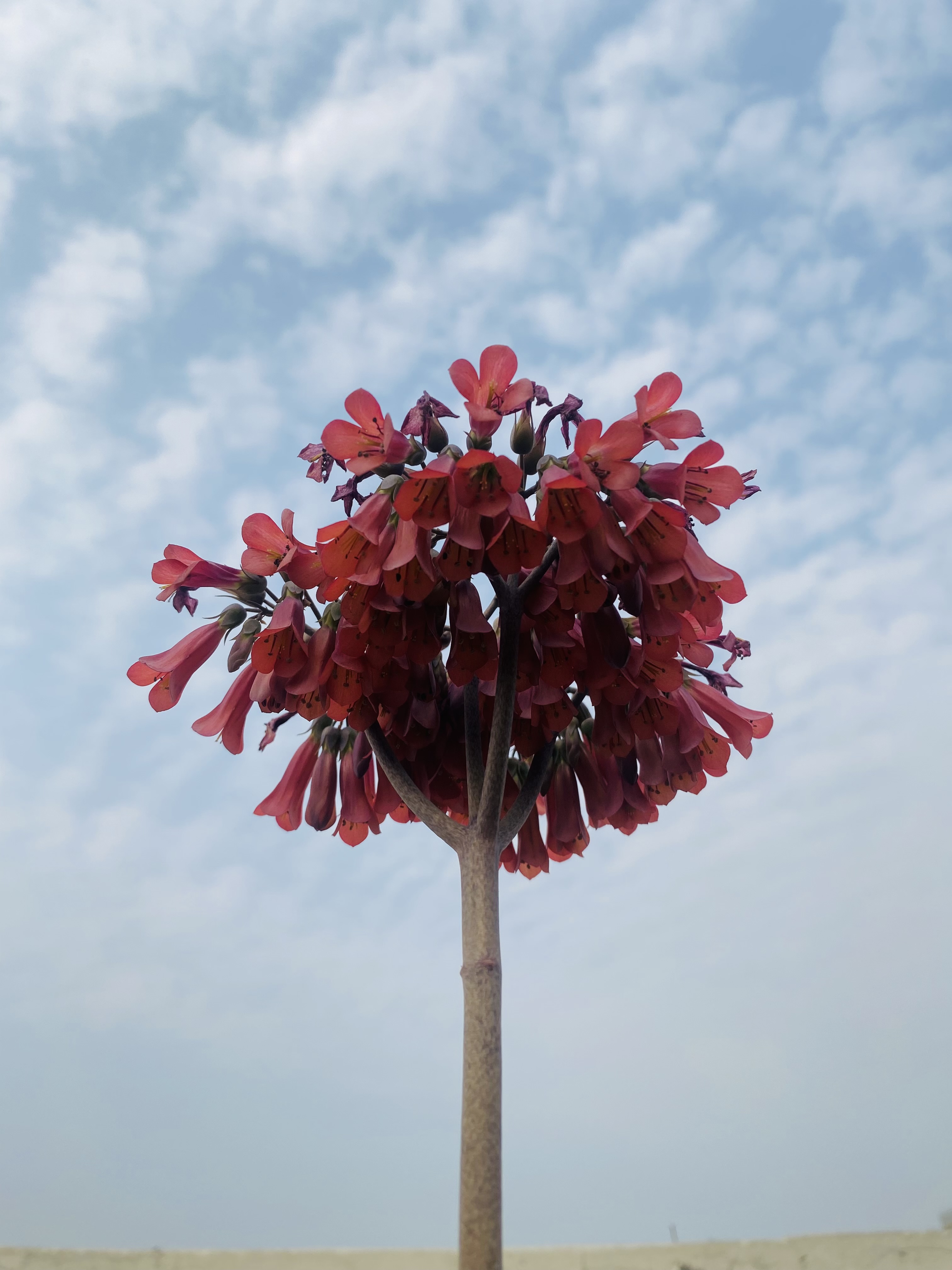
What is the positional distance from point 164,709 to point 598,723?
82cm

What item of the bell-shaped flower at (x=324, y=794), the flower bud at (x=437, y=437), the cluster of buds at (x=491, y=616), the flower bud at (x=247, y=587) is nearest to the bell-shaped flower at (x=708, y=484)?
the cluster of buds at (x=491, y=616)

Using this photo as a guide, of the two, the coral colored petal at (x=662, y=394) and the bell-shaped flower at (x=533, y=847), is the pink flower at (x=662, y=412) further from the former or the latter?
the bell-shaped flower at (x=533, y=847)

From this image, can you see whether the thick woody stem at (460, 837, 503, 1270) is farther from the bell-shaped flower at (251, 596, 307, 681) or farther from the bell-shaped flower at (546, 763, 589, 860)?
the bell-shaped flower at (251, 596, 307, 681)

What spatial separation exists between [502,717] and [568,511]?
0.41 metres

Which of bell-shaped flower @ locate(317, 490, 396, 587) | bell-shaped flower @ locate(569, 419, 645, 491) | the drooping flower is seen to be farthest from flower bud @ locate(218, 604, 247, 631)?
bell-shaped flower @ locate(569, 419, 645, 491)

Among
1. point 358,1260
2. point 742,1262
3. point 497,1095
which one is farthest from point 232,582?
point 742,1262

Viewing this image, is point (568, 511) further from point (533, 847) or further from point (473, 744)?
point (533, 847)

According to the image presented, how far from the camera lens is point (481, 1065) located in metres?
1.58

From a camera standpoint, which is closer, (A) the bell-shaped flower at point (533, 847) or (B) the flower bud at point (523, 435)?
(B) the flower bud at point (523, 435)

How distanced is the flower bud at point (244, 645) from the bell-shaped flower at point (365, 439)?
386mm

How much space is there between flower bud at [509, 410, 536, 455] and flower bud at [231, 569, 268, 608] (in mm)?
533

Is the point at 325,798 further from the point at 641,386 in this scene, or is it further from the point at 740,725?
the point at 641,386

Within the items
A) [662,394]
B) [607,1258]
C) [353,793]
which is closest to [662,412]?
[662,394]

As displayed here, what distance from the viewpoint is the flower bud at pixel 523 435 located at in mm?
1654
